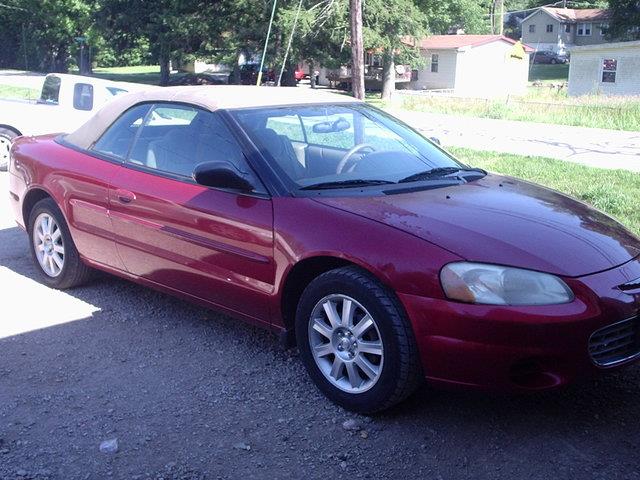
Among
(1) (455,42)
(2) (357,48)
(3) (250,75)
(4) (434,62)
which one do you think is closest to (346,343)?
(2) (357,48)

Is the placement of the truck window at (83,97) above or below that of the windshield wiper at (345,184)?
above

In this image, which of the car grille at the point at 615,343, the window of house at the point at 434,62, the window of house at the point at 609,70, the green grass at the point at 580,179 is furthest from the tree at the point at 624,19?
the car grille at the point at 615,343

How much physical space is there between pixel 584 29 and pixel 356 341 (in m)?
82.7

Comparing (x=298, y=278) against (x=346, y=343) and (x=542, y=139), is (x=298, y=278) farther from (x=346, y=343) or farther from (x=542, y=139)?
(x=542, y=139)

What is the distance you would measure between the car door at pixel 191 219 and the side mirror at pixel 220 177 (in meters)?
0.06

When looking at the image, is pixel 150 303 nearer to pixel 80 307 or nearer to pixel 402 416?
pixel 80 307

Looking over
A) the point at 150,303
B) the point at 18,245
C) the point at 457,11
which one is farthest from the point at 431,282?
the point at 457,11

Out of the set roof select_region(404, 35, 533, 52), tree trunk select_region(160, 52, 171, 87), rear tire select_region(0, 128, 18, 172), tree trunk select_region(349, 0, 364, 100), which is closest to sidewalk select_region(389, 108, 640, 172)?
tree trunk select_region(349, 0, 364, 100)

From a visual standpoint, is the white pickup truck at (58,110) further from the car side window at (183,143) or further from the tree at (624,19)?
the tree at (624,19)

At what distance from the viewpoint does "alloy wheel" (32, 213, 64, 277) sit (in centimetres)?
571

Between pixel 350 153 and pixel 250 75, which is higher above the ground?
pixel 350 153

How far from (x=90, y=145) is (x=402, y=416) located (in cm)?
307

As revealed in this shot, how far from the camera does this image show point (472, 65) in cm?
5025

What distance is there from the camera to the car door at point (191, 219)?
419 centimetres
